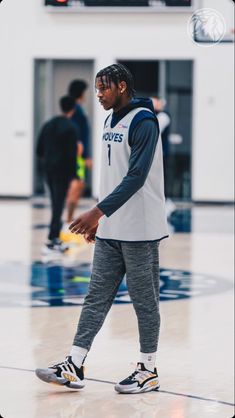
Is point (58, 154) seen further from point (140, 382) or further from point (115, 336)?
point (140, 382)

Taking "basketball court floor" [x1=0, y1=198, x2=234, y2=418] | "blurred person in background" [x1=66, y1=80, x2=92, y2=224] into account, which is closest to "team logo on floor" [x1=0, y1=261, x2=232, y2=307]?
"basketball court floor" [x1=0, y1=198, x2=234, y2=418]

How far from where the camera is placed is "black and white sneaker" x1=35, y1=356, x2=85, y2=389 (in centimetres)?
552

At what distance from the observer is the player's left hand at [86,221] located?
530 cm

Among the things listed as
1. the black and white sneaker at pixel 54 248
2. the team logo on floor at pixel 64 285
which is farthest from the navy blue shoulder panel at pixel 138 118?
the black and white sneaker at pixel 54 248

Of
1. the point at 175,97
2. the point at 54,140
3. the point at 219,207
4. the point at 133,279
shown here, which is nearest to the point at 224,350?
the point at 133,279

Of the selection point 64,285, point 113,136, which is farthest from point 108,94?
point 64,285

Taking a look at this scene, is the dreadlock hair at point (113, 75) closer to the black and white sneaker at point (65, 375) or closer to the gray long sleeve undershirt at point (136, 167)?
the gray long sleeve undershirt at point (136, 167)

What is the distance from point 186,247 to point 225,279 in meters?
3.00

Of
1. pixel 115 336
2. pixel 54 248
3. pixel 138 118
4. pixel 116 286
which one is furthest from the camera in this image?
pixel 54 248

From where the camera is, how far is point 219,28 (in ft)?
41.8

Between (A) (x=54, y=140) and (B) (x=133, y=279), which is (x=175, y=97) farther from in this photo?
(B) (x=133, y=279)

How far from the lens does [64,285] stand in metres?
9.78

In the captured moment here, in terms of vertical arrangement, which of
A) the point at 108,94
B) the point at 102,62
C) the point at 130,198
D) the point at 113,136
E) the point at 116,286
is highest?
the point at 102,62

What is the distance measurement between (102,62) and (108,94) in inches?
682
